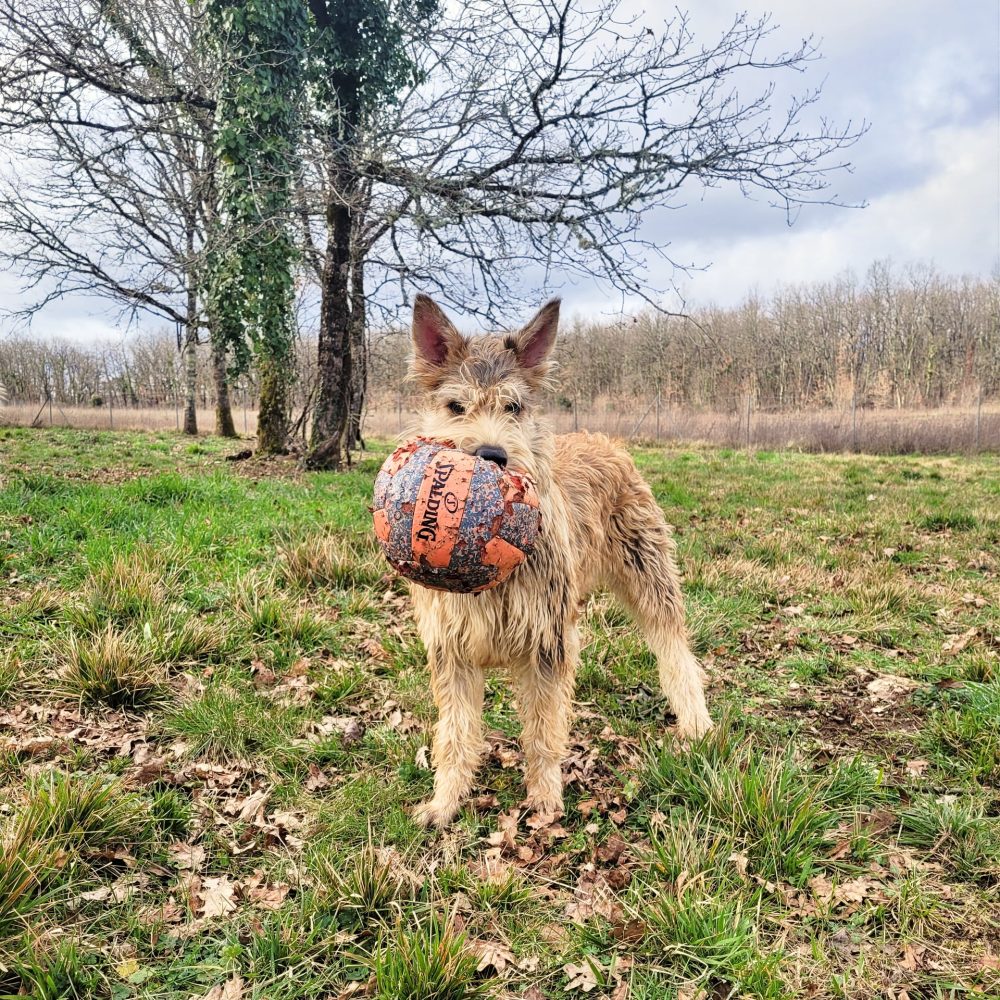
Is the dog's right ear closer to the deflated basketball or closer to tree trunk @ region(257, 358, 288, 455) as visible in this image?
the deflated basketball

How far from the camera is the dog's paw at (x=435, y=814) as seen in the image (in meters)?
2.98

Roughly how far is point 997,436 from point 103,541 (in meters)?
28.6

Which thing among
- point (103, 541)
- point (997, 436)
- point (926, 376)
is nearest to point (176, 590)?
point (103, 541)

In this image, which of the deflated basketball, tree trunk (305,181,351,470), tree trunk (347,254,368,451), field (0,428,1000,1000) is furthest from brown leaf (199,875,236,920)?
tree trunk (347,254,368,451)

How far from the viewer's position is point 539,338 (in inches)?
131

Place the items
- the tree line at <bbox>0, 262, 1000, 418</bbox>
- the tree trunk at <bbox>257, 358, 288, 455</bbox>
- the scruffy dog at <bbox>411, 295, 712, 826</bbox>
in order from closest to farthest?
the scruffy dog at <bbox>411, 295, 712, 826</bbox>, the tree trunk at <bbox>257, 358, 288, 455</bbox>, the tree line at <bbox>0, 262, 1000, 418</bbox>

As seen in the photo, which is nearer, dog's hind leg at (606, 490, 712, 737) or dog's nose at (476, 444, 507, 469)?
dog's nose at (476, 444, 507, 469)

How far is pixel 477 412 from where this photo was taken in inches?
115

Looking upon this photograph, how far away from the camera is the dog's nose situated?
2.62 meters

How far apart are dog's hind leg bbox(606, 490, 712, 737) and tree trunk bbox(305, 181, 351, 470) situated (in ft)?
29.6

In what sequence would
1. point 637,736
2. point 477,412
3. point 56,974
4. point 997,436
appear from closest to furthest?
point 56,974 < point 477,412 < point 637,736 < point 997,436

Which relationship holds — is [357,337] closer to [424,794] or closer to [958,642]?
[424,794]

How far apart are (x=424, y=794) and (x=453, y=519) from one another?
5.49ft

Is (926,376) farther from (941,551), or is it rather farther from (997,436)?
(941,551)
